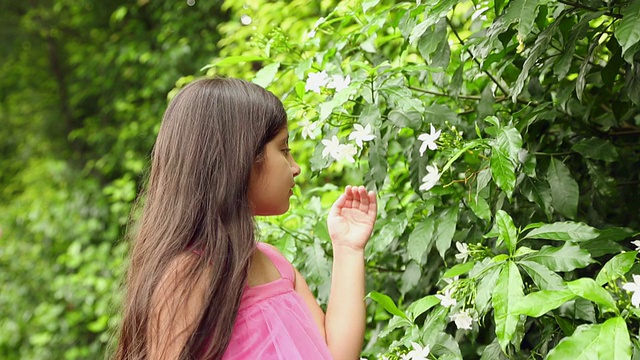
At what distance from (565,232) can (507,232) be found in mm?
117

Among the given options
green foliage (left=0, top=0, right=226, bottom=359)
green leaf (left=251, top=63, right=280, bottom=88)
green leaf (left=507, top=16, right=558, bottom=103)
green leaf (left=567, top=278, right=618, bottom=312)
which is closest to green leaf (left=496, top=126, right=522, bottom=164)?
green leaf (left=507, top=16, right=558, bottom=103)

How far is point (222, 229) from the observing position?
138 cm

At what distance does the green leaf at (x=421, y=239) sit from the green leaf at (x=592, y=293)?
1.70ft

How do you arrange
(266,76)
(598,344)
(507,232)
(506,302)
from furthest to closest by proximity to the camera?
(266,76) < (507,232) < (506,302) < (598,344)

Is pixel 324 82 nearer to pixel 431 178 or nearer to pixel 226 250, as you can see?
pixel 431 178

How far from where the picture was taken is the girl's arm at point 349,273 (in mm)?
1433

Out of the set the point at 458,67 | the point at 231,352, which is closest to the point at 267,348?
the point at 231,352

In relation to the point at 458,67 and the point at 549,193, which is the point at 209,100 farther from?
the point at 549,193

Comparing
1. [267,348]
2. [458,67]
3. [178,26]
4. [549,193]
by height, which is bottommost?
[178,26]

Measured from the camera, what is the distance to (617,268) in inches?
45.7

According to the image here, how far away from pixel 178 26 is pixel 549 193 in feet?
13.0

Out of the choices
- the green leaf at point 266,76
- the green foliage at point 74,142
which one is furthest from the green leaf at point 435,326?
the green foliage at point 74,142

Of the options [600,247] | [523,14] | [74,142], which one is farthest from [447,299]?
[74,142]

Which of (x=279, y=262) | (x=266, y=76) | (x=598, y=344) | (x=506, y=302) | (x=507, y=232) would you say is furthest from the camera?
(x=266, y=76)
